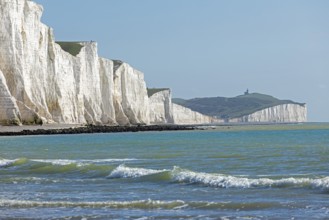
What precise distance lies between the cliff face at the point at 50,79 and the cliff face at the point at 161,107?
82.9 ft

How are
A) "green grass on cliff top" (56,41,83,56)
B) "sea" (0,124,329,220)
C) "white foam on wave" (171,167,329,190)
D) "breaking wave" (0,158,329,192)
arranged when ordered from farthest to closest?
"green grass on cliff top" (56,41,83,56)
"breaking wave" (0,158,329,192)
"white foam on wave" (171,167,329,190)
"sea" (0,124,329,220)

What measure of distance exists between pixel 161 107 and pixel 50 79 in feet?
194

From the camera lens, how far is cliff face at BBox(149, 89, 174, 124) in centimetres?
12700

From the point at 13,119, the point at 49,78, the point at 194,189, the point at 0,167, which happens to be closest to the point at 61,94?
the point at 49,78

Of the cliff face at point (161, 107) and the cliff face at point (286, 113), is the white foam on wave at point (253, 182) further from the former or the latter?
the cliff face at point (286, 113)

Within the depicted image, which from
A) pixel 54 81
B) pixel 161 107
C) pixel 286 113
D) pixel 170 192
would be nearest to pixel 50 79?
pixel 54 81

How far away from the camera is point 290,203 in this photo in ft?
43.8

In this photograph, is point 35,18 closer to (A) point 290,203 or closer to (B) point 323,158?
(B) point 323,158

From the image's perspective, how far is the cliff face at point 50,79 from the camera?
6116 cm

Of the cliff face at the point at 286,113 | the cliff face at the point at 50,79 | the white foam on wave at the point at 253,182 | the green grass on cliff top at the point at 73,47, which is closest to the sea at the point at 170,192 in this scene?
the white foam on wave at the point at 253,182

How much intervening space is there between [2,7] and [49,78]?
1132cm

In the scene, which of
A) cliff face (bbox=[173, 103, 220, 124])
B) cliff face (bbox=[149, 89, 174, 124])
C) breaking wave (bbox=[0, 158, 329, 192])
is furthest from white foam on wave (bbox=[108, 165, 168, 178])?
cliff face (bbox=[173, 103, 220, 124])

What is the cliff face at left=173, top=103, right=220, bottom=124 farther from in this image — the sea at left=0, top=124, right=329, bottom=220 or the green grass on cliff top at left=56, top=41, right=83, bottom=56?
the sea at left=0, top=124, right=329, bottom=220

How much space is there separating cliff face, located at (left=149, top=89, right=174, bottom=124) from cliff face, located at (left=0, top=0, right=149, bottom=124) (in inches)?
995
